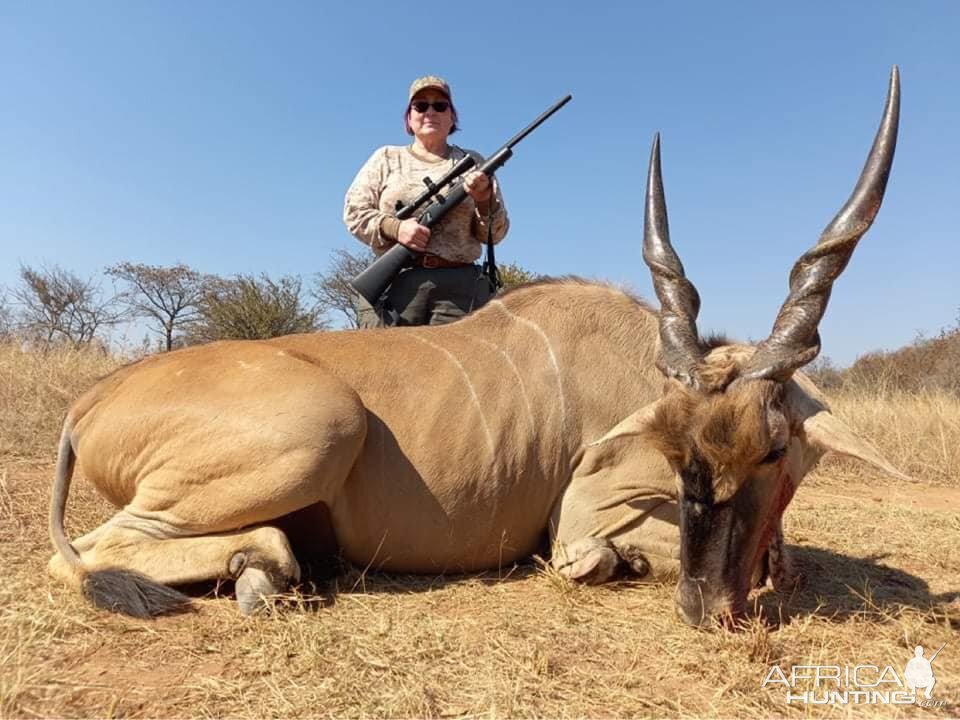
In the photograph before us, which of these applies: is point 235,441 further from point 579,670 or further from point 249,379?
point 579,670

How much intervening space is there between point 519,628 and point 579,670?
364mm

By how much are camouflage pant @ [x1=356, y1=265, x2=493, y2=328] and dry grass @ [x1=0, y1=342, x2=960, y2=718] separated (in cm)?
209

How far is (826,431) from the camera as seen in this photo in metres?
2.43

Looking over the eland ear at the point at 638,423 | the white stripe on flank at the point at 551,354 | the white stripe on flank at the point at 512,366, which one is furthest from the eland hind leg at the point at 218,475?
the eland ear at the point at 638,423

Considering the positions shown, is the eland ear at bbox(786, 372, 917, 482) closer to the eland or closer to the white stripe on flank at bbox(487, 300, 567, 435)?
the eland

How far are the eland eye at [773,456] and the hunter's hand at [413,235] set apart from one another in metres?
2.81

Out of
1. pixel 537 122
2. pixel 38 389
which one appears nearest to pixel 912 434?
pixel 537 122

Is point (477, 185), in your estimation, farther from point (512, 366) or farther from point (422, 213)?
point (512, 366)

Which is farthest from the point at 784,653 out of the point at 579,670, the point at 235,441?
the point at 235,441

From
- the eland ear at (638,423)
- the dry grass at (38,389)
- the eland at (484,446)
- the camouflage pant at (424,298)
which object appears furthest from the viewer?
the dry grass at (38,389)

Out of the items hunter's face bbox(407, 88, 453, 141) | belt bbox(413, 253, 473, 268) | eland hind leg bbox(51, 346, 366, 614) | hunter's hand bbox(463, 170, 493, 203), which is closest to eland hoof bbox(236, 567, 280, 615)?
eland hind leg bbox(51, 346, 366, 614)

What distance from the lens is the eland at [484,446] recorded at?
239 centimetres

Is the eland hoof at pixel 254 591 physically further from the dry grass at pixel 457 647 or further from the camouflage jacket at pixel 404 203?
the camouflage jacket at pixel 404 203

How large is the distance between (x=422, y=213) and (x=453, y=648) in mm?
3206
